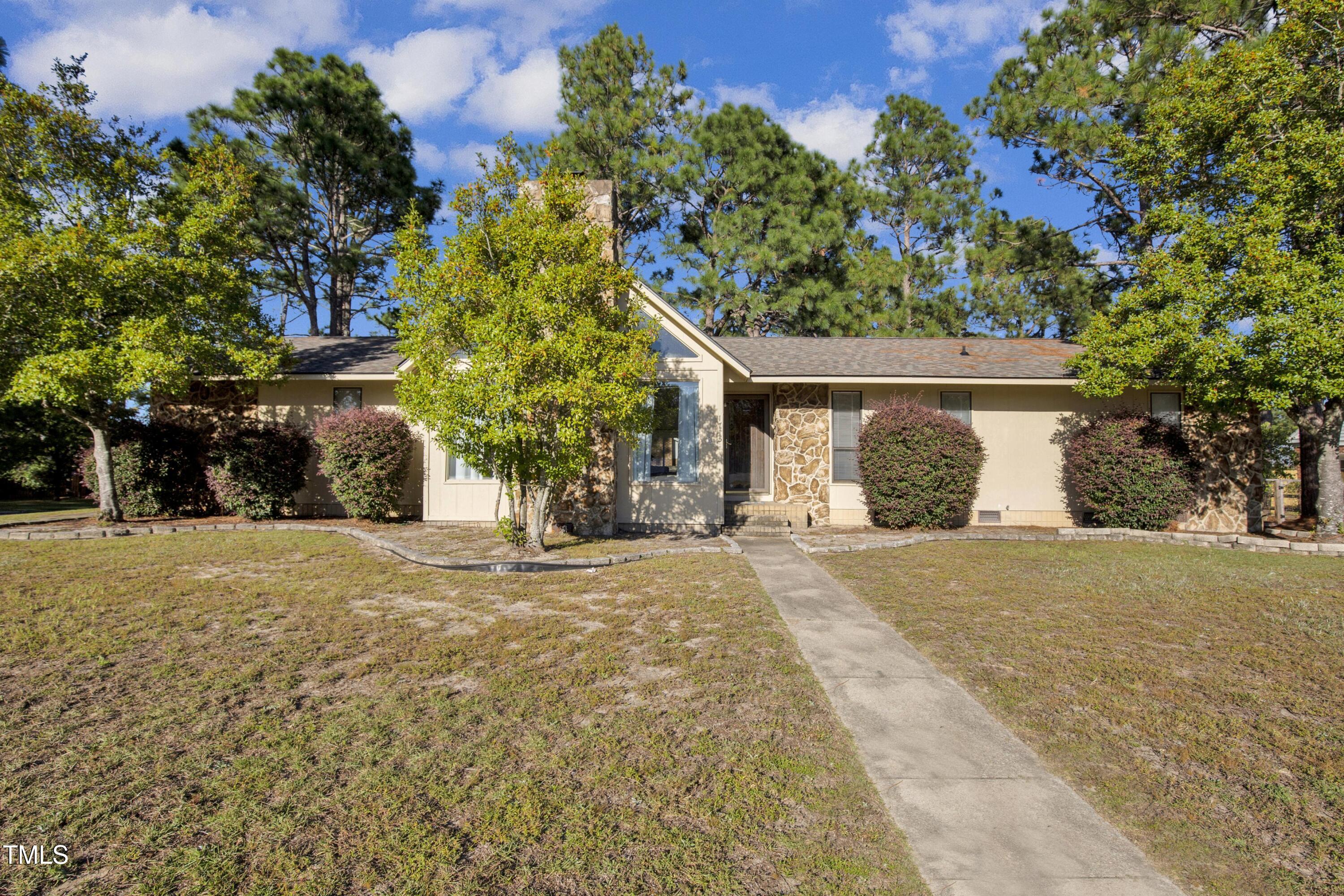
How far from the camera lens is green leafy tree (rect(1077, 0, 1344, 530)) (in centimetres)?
989

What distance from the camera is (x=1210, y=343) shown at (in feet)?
33.7

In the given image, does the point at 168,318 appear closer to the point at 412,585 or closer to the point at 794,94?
the point at 412,585

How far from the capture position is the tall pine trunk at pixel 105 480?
11719mm

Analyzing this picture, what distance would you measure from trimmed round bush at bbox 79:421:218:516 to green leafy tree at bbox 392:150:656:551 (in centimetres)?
695

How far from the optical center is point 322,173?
69.6 ft

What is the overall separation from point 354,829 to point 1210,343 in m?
13.1

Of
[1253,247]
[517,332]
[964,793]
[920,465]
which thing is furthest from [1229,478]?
[517,332]

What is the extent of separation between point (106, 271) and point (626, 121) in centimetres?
1694

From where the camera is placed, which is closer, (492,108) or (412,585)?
(412,585)

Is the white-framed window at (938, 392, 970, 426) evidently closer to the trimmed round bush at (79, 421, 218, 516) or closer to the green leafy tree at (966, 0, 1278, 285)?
the green leafy tree at (966, 0, 1278, 285)

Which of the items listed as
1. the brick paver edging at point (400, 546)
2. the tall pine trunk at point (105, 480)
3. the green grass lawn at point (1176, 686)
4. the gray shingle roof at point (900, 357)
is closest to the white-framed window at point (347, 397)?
the brick paver edging at point (400, 546)

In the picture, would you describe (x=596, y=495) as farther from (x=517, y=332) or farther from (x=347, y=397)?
(x=347, y=397)

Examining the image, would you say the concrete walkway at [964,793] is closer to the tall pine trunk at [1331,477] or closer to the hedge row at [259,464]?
the hedge row at [259,464]

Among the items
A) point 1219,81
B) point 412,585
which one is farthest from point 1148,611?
point 1219,81
